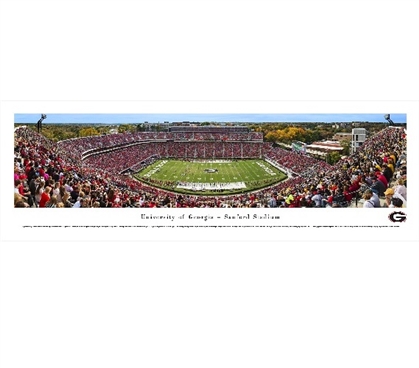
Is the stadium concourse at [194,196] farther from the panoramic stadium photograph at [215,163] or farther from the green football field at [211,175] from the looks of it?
the green football field at [211,175]

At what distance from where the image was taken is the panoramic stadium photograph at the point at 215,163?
11.1 metres

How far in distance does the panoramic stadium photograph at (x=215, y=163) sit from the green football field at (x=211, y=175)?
0.04 metres

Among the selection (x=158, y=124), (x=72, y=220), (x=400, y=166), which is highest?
(x=158, y=124)

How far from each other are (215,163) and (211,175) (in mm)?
1077

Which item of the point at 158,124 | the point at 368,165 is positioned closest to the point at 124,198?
the point at 158,124

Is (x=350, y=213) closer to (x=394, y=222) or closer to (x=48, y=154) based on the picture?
(x=394, y=222)

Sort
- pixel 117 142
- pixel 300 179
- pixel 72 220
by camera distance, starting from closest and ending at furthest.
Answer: pixel 72 220, pixel 300 179, pixel 117 142

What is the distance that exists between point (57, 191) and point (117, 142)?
2.99m

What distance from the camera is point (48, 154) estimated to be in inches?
465

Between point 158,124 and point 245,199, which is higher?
point 158,124

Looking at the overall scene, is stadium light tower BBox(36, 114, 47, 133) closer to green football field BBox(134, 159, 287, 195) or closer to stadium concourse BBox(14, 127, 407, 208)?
stadium concourse BBox(14, 127, 407, 208)
